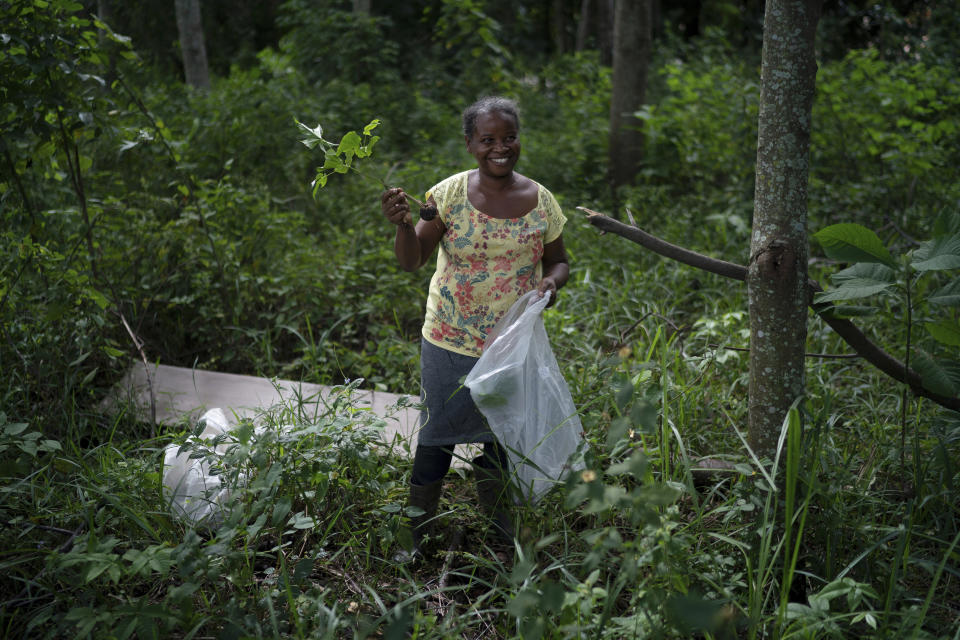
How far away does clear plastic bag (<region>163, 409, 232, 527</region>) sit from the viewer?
7.18ft

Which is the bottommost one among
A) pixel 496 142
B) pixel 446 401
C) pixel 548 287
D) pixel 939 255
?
pixel 446 401

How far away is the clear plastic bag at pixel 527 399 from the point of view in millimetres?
2061

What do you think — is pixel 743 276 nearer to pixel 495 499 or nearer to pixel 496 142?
pixel 496 142

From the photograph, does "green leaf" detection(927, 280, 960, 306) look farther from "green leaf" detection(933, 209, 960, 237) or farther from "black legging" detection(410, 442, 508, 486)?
"black legging" detection(410, 442, 508, 486)

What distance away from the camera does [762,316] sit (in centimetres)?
205

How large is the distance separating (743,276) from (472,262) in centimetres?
85

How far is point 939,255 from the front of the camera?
1883 mm

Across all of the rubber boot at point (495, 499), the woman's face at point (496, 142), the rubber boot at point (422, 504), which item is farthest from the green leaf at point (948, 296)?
the rubber boot at point (422, 504)

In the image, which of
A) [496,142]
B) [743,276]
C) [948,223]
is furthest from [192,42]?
[948,223]

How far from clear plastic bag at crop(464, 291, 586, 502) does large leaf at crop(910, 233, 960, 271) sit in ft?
3.38

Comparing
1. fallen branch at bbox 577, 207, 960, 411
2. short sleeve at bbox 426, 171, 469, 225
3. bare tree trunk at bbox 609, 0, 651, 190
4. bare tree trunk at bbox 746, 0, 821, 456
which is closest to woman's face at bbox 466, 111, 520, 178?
short sleeve at bbox 426, 171, 469, 225

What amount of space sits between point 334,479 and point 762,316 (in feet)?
4.76

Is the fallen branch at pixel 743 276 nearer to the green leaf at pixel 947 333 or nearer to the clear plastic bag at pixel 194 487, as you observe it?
the green leaf at pixel 947 333

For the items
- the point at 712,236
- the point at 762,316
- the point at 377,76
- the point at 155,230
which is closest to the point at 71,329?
the point at 155,230
